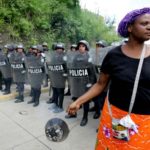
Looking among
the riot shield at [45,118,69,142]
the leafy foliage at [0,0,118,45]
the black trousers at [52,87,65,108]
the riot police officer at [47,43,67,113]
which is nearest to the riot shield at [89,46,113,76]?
the riot police officer at [47,43,67,113]

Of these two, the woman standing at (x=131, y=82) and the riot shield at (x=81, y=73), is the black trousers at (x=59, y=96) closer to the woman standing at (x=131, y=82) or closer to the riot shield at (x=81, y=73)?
the riot shield at (x=81, y=73)

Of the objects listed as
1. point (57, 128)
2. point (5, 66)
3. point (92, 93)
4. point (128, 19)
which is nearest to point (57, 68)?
point (5, 66)

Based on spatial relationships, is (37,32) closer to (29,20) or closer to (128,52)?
(29,20)

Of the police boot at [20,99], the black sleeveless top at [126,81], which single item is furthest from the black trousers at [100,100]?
the black sleeveless top at [126,81]

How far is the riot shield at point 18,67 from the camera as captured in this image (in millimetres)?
7319

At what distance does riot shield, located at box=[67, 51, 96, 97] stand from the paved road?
78cm

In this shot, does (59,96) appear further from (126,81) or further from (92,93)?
(126,81)

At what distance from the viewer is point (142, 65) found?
179 cm

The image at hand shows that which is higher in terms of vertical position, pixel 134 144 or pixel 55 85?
pixel 134 144

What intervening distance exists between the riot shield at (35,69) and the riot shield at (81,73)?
1.49m

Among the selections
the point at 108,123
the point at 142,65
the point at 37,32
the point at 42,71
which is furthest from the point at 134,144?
the point at 37,32

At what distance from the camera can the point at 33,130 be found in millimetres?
5164

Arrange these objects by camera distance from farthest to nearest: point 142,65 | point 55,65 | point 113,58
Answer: point 55,65, point 113,58, point 142,65

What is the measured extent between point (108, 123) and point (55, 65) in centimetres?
443
